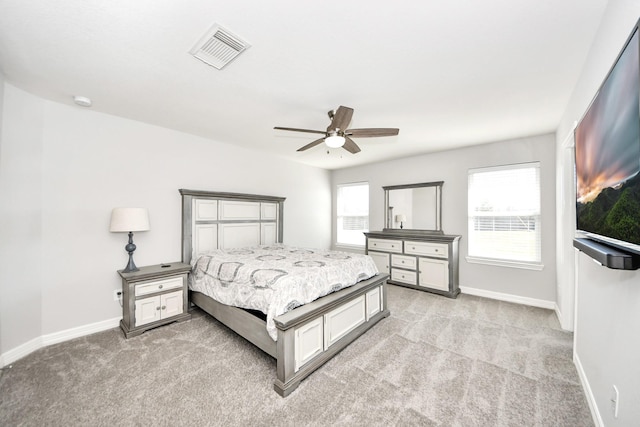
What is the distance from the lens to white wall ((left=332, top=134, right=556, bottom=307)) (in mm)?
3680

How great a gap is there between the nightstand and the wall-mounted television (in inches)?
147

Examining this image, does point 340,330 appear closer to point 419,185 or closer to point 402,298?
point 402,298

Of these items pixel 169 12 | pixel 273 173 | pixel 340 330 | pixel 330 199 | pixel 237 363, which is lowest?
pixel 237 363

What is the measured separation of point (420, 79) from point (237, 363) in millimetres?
3061

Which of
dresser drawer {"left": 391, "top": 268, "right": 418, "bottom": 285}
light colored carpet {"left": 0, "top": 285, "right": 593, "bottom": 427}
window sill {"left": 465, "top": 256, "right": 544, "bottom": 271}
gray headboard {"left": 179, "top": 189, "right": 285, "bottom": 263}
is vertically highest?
gray headboard {"left": 179, "top": 189, "right": 285, "bottom": 263}

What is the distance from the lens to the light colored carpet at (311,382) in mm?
1715

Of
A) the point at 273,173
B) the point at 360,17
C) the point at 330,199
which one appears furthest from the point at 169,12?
the point at 330,199

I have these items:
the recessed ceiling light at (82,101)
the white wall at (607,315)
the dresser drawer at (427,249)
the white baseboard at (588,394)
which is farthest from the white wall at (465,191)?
the recessed ceiling light at (82,101)

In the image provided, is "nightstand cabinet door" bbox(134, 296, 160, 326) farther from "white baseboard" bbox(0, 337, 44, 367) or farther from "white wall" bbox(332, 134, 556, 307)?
"white wall" bbox(332, 134, 556, 307)

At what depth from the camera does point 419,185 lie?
4.89m

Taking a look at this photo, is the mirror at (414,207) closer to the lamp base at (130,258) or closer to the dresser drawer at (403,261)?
the dresser drawer at (403,261)

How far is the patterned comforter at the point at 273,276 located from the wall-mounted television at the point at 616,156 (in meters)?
1.99

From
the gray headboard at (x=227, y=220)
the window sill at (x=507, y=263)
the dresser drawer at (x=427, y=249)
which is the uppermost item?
the gray headboard at (x=227, y=220)

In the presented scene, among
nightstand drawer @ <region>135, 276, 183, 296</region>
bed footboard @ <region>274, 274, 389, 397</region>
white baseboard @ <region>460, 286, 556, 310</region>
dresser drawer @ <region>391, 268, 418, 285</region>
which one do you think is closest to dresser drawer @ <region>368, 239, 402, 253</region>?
dresser drawer @ <region>391, 268, 418, 285</region>
